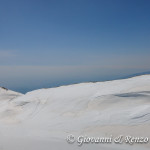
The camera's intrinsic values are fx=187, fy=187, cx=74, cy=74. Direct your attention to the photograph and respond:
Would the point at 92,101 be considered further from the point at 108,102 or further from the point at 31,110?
the point at 31,110

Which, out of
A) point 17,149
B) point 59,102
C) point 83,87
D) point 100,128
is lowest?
point 17,149

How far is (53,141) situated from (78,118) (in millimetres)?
1516

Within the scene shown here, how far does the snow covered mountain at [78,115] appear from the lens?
18.5 feet

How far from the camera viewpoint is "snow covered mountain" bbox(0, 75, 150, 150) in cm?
562

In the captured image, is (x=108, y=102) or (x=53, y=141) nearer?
(x=53, y=141)

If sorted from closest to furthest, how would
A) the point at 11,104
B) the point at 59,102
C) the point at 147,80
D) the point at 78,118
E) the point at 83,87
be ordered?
the point at 78,118
the point at 147,80
the point at 59,102
the point at 83,87
the point at 11,104

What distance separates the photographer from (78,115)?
707 cm

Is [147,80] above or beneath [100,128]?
above

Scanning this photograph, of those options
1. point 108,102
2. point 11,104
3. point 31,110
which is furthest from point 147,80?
point 11,104

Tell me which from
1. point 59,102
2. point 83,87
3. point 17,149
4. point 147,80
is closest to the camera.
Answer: point 17,149

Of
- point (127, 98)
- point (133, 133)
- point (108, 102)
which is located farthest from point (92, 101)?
point (133, 133)

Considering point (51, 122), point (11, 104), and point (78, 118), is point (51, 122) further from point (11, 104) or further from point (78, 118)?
point (11, 104)

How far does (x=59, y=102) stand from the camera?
8.52m

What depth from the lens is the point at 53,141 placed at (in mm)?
5562
